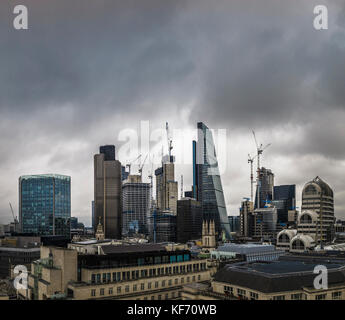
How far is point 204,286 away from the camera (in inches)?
2317

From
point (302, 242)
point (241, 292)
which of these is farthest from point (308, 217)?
point (241, 292)

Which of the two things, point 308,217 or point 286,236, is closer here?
point 308,217

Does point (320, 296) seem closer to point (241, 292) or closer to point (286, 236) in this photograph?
point (241, 292)

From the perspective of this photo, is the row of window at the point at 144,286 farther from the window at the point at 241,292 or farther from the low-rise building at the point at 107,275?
the window at the point at 241,292

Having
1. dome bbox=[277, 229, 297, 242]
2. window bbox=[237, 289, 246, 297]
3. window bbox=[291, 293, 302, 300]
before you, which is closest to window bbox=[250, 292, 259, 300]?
window bbox=[237, 289, 246, 297]

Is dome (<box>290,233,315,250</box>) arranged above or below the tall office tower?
below

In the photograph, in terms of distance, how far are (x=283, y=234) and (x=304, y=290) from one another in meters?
100

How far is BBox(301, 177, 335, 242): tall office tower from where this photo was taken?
5537 inches

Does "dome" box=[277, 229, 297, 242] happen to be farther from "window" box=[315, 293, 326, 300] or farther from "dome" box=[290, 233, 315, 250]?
"window" box=[315, 293, 326, 300]

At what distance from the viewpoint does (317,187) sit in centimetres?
14375

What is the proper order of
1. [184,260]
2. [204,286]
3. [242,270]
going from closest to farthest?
[242,270]
[204,286]
[184,260]

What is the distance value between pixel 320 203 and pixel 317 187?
7.93 metres
